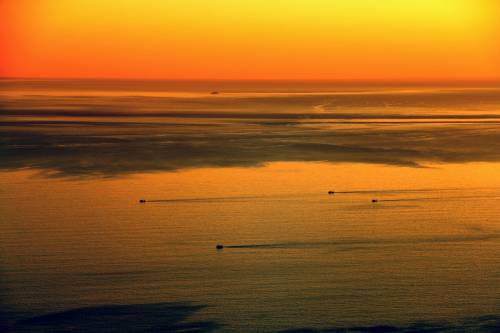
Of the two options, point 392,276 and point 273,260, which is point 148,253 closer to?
point 273,260

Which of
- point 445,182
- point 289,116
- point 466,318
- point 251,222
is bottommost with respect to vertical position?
point 466,318

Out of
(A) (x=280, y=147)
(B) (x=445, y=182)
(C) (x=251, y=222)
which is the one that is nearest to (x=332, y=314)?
(C) (x=251, y=222)

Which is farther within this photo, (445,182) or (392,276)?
(445,182)

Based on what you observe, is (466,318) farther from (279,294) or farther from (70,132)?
(70,132)

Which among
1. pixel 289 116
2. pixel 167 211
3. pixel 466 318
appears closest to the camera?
pixel 466 318

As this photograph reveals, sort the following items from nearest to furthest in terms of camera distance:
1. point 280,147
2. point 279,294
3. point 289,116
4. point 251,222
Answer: point 279,294, point 251,222, point 280,147, point 289,116

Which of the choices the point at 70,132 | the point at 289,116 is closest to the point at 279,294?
the point at 70,132

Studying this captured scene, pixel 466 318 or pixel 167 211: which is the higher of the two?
pixel 167 211
